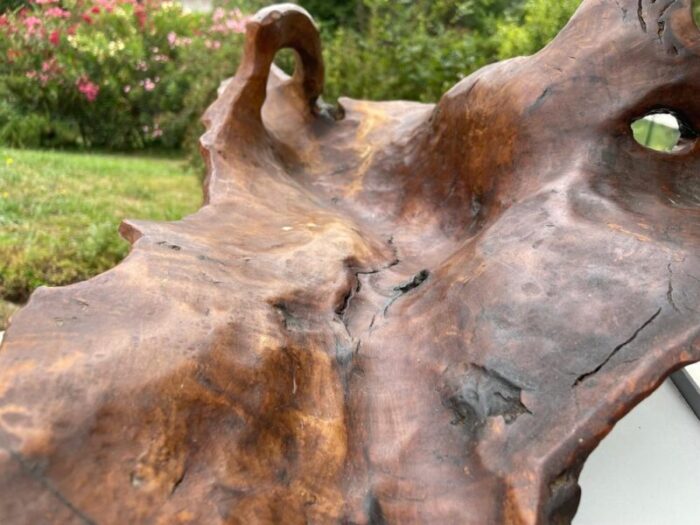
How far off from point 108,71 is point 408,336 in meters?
5.82

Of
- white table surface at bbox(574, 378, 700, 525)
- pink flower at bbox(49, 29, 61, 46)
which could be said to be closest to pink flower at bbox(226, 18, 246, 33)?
pink flower at bbox(49, 29, 61, 46)

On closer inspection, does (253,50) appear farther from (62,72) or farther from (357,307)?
(62,72)

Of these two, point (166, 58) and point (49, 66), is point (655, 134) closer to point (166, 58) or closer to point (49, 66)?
point (166, 58)

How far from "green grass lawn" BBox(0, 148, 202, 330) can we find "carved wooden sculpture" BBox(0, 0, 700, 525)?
180 cm

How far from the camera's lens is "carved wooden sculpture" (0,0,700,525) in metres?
0.83

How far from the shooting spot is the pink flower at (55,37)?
5.93 m

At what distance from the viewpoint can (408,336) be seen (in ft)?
3.82

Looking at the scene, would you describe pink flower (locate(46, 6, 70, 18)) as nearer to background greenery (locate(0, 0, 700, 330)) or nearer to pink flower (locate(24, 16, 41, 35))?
background greenery (locate(0, 0, 700, 330))

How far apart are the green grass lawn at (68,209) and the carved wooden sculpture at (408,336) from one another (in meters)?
1.80

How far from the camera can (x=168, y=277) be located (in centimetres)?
106

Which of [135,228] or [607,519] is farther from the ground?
[135,228]

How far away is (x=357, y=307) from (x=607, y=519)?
68 centimetres

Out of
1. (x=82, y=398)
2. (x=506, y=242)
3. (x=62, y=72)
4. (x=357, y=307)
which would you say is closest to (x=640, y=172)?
(x=506, y=242)

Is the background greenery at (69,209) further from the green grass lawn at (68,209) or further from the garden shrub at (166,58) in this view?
the garden shrub at (166,58)
